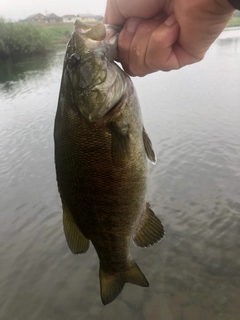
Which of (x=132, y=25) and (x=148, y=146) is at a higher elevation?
(x=132, y=25)

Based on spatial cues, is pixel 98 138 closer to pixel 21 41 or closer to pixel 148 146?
pixel 148 146

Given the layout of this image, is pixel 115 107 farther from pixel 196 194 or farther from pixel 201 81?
pixel 201 81

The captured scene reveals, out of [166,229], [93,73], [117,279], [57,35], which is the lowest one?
[57,35]

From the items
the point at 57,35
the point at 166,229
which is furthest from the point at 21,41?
the point at 166,229

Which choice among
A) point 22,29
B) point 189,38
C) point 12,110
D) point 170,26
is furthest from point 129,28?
point 22,29

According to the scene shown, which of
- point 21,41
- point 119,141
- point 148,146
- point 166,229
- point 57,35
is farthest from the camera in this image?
point 57,35

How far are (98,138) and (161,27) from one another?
756 mm

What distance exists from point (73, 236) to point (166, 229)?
14.1 feet

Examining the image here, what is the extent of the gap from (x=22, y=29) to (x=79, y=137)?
142 ft

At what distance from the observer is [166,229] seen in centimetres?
623

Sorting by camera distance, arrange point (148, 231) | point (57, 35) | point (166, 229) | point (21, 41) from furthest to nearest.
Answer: point (57, 35) < point (21, 41) < point (166, 229) < point (148, 231)

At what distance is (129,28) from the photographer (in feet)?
6.45

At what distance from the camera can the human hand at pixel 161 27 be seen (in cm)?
185

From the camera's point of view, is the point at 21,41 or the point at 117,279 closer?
the point at 117,279
